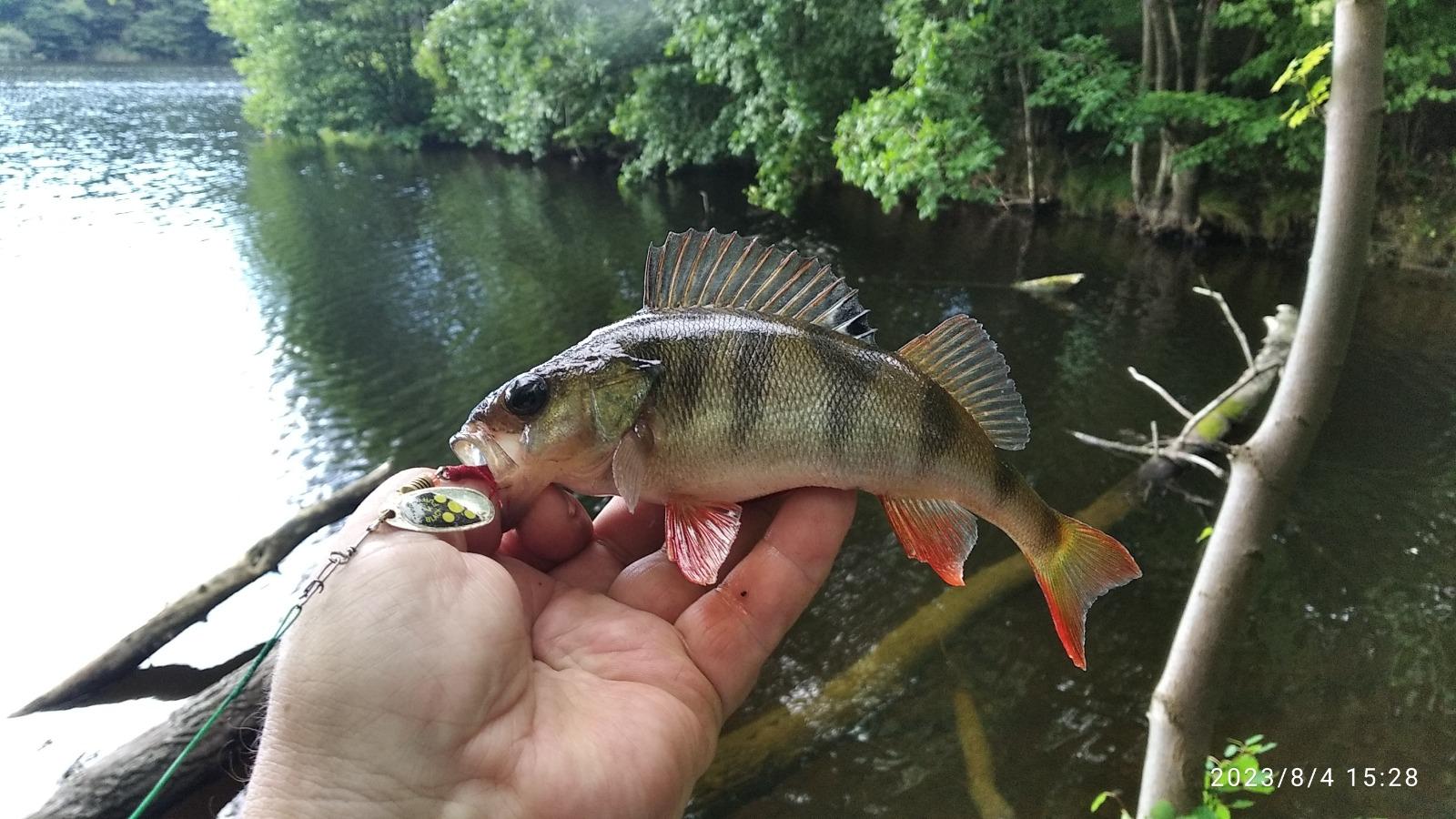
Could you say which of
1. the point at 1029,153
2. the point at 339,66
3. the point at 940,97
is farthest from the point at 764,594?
the point at 339,66

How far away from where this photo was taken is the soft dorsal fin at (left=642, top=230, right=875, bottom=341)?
243 centimetres

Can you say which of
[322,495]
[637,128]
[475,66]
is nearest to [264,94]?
[475,66]

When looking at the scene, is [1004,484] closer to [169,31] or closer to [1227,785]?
[1227,785]

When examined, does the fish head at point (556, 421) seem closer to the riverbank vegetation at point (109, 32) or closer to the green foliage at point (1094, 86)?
the green foliage at point (1094, 86)

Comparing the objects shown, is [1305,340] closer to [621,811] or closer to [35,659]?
[621,811]

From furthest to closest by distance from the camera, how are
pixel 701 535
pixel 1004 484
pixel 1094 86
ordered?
pixel 1094 86 < pixel 1004 484 < pixel 701 535

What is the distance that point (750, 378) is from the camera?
7.46ft

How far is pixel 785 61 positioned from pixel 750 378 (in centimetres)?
1340

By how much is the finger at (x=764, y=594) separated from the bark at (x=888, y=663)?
267 cm

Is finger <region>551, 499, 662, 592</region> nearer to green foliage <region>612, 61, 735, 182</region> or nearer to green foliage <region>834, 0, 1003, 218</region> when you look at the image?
green foliage <region>834, 0, 1003, 218</region>

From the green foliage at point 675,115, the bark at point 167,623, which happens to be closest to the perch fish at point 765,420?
the bark at point 167,623

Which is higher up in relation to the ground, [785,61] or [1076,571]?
[785,61]

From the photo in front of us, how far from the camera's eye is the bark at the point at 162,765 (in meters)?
3.98

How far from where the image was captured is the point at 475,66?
23.5 m
